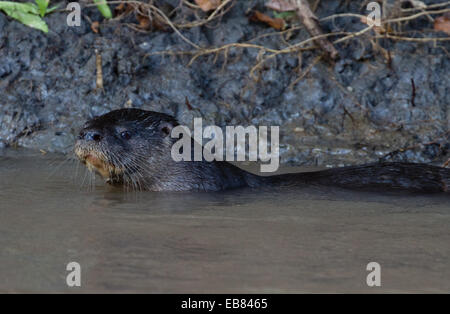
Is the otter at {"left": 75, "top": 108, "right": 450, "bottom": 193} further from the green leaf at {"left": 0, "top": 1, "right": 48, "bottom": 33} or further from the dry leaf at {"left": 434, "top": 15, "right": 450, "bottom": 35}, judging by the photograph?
the green leaf at {"left": 0, "top": 1, "right": 48, "bottom": 33}

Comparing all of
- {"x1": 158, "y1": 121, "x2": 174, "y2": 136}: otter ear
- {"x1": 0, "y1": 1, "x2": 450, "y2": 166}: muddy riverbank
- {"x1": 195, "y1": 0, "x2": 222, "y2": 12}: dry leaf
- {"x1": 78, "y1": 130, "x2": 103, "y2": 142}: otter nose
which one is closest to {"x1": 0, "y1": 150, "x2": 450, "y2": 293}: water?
{"x1": 78, "y1": 130, "x2": 103, "y2": 142}: otter nose

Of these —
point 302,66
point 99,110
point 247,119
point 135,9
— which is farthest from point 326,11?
point 99,110

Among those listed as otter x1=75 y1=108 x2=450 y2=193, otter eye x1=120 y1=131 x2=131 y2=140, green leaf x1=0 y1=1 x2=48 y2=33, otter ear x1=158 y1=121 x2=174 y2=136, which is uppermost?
green leaf x1=0 y1=1 x2=48 y2=33

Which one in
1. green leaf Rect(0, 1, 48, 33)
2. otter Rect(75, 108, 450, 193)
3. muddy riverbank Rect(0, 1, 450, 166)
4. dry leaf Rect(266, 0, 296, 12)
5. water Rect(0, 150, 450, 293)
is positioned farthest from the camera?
green leaf Rect(0, 1, 48, 33)

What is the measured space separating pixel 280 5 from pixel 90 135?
2.41m

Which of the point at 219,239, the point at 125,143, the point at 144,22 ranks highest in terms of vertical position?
the point at 144,22

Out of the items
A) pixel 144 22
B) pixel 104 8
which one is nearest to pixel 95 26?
pixel 104 8

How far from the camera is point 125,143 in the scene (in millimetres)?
4117

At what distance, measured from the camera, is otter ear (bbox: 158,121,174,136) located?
4266mm

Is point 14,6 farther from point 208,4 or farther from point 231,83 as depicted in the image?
point 231,83

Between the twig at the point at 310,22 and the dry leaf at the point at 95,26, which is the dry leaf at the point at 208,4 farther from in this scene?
the dry leaf at the point at 95,26

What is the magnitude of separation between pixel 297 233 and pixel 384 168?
144 cm

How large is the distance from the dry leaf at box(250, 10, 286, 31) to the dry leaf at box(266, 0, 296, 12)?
0.60ft

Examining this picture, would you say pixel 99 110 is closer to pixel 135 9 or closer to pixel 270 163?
pixel 135 9
